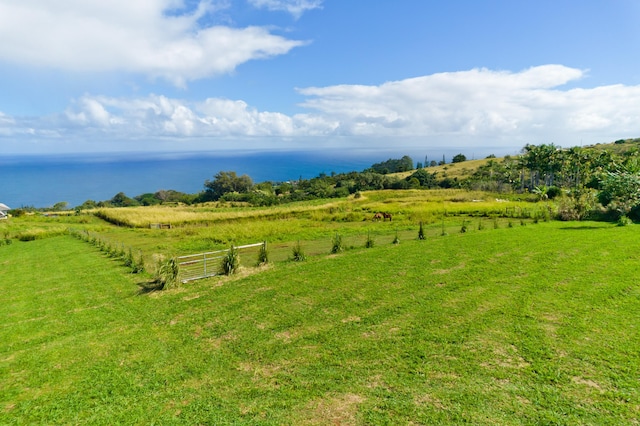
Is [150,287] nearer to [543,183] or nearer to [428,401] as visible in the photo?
[428,401]

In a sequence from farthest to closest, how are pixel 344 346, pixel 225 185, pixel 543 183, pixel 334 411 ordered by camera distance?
pixel 225 185, pixel 543 183, pixel 344 346, pixel 334 411

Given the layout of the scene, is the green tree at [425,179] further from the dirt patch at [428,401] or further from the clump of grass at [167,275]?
the dirt patch at [428,401]

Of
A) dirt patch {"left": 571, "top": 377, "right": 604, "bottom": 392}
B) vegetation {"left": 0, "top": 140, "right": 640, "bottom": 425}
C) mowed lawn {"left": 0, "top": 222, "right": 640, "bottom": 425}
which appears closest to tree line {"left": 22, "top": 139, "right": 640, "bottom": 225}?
vegetation {"left": 0, "top": 140, "right": 640, "bottom": 425}

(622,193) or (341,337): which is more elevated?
(622,193)

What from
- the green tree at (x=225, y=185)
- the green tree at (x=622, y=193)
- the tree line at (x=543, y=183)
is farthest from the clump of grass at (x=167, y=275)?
the green tree at (x=225, y=185)

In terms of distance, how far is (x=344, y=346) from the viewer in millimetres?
6852

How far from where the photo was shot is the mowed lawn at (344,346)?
16.4 feet

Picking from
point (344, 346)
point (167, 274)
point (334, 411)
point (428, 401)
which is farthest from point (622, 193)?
point (167, 274)

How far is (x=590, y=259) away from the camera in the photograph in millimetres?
11477

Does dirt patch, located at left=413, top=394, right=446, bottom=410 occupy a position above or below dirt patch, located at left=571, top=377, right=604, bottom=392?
below

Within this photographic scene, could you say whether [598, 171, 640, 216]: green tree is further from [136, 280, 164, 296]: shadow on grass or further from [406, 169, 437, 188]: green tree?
[406, 169, 437, 188]: green tree

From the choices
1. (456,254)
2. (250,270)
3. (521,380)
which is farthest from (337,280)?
(521,380)

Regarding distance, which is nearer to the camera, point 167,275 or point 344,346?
point 344,346

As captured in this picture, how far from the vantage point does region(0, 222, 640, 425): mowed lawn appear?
4988 millimetres
